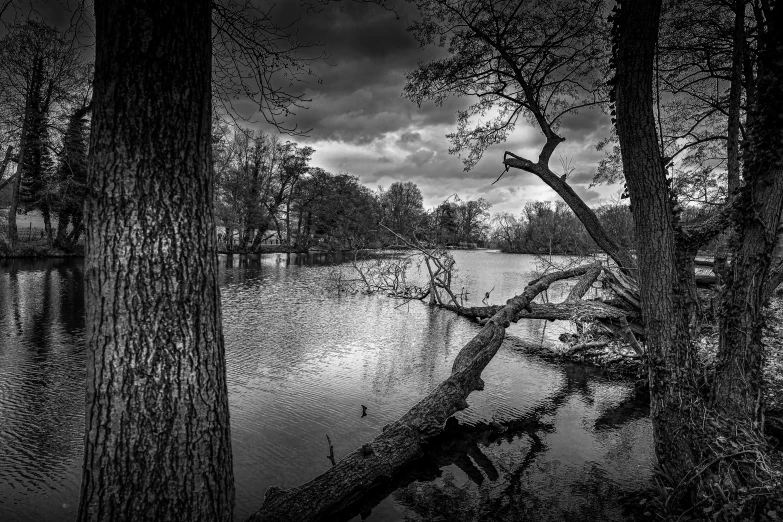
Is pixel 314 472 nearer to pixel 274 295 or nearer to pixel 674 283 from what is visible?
pixel 674 283

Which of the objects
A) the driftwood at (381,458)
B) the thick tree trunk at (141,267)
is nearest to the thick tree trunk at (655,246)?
the driftwood at (381,458)

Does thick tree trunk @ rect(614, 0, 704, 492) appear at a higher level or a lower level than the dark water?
higher

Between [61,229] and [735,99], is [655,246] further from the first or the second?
[61,229]

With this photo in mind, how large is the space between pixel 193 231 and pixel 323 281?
22.0 meters

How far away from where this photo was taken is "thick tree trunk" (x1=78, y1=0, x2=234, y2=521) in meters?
2.20

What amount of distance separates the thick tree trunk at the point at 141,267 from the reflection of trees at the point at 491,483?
266cm

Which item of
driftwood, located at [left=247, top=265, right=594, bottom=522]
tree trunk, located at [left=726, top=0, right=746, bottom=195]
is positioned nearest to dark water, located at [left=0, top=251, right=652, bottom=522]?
driftwood, located at [left=247, top=265, right=594, bottom=522]

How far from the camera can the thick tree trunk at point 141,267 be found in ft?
7.22

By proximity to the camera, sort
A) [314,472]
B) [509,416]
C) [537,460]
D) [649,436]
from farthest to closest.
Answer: [509,416]
[649,436]
[537,460]
[314,472]

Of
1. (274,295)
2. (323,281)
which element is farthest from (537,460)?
(323,281)

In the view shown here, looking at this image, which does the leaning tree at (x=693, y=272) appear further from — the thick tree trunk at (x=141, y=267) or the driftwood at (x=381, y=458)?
the thick tree trunk at (x=141, y=267)

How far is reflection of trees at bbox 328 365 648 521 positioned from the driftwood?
0.94 feet

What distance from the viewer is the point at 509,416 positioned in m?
7.14

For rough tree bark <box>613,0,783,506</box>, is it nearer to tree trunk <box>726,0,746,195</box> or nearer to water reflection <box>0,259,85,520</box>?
water reflection <box>0,259,85,520</box>
